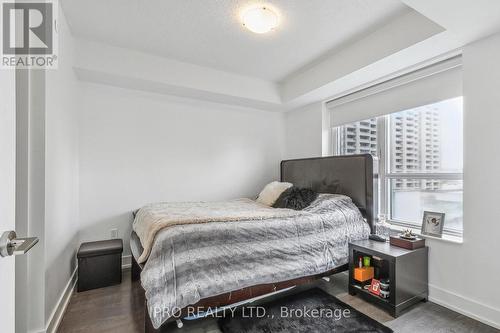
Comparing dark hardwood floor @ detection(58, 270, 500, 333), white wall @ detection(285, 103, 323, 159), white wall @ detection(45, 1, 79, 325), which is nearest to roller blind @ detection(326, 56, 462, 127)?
white wall @ detection(285, 103, 323, 159)

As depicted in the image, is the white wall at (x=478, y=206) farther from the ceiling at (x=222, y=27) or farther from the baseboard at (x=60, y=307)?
the baseboard at (x=60, y=307)

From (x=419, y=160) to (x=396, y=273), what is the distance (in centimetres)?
129

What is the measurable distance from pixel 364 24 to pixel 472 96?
3.78ft

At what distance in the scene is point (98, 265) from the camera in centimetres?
257

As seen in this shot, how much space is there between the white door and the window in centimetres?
313

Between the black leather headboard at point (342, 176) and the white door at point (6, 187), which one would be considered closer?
the white door at point (6, 187)

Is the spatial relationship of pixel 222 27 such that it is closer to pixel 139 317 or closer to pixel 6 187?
pixel 6 187

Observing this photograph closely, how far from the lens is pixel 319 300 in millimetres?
2303

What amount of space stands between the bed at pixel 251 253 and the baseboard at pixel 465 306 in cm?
77

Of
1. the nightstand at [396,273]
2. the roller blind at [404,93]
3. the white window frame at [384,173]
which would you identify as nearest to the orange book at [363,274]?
the nightstand at [396,273]

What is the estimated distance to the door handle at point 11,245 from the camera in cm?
69

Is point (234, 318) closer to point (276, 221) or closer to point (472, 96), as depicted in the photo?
point (276, 221)

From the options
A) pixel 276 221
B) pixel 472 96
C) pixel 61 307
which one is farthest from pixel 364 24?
pixel 61 307

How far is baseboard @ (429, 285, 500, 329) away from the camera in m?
1.95
